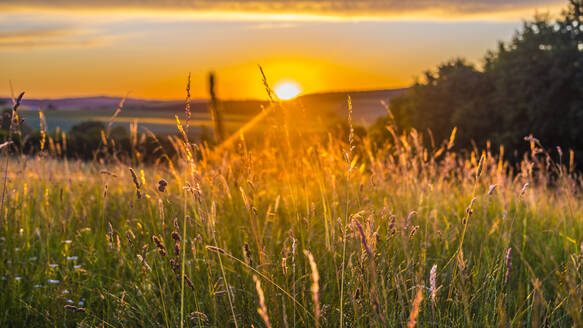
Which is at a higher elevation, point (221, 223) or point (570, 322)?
point (221, 223)

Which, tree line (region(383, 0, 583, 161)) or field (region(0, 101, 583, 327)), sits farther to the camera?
tree line (region(383, 0, 583, 161))

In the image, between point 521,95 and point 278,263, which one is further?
point 521,95

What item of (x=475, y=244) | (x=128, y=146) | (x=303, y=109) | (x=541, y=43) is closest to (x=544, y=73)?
(x=541, y=43)

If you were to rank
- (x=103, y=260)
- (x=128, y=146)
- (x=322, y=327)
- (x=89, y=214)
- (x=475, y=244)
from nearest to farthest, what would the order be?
(x=322, y=327) → (x=103, y=260) → (x=475, y=244) → (x=89, y=214) → (x=128, y=146)

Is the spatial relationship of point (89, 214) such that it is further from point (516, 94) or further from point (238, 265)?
point (516, 94)

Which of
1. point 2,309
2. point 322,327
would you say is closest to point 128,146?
point 2,309

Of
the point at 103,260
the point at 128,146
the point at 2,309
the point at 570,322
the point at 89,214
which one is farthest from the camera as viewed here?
the point at 128,146

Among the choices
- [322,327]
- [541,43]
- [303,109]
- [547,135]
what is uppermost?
[541,43]

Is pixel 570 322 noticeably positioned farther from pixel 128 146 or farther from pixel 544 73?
pixel 544 73

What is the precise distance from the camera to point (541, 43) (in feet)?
73.8

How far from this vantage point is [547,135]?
2162 centimetres

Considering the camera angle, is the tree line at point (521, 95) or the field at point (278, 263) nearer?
the field at point (278, 263)

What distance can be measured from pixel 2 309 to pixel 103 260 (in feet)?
2.25

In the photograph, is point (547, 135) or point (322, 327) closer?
point (322, 327)
